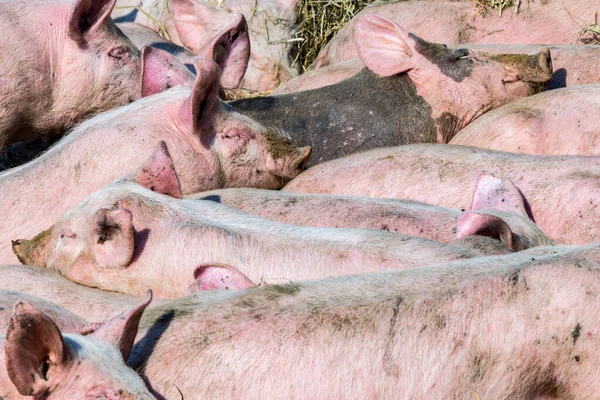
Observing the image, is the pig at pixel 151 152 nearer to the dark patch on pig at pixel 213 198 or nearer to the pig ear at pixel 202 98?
the pig ear at pixel 202 98

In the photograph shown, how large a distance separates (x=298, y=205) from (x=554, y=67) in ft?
6.56

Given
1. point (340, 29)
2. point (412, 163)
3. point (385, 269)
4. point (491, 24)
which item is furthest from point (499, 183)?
point (340, 29)

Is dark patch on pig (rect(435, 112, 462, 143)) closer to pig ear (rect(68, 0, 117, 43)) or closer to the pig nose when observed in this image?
the pig nose

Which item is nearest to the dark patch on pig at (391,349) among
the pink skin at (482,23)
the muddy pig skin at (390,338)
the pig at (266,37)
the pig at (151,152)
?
the muddy pig skin at (390,338)

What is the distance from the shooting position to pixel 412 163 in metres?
4.91

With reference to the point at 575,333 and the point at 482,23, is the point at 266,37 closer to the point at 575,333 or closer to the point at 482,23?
the point at 482,23

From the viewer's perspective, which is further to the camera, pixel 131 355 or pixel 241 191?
pixel 241 191

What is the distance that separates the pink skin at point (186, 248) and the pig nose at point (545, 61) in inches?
75.7

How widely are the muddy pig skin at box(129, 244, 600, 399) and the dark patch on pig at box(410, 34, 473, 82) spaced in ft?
8.32

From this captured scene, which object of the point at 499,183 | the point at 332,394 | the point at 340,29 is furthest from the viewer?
the point at 340,29

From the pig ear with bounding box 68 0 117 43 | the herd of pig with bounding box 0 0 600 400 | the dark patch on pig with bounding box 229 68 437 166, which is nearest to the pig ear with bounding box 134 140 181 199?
the herd of pig with bounding box 0 0 600 400

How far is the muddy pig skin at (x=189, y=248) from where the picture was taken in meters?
3.74

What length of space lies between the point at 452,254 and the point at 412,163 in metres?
1.26

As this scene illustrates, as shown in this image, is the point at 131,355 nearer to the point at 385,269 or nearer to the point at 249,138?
the point at 385,269
